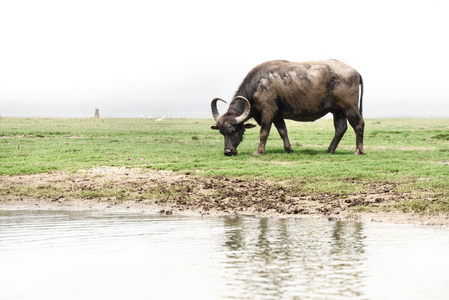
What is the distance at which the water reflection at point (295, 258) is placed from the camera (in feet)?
19.1

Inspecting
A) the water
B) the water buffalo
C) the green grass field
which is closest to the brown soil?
the green grass field

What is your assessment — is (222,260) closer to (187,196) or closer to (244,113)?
(187,196)

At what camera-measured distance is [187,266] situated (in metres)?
6.79

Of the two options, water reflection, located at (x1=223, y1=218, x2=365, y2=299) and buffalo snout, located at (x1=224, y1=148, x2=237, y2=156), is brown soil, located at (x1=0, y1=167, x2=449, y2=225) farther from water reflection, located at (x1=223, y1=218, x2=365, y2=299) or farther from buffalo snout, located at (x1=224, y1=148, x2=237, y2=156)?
buffalo snout, located at (x1=224, y1=148, x2=237, y2=156)

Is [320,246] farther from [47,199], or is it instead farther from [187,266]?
[47,199]

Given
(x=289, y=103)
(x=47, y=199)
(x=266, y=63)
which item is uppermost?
(x=266, y=63)

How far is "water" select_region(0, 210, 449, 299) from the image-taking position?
5.80 metres

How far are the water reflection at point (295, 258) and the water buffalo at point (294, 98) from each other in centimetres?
890

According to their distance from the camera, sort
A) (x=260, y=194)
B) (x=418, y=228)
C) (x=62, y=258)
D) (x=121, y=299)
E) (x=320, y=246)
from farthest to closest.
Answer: (x=260, y=194) < (x=418, y=228) < (x=320, y=246) < (x=62, y=258) < (x=121, y=299)

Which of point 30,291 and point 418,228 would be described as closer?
point 30,291

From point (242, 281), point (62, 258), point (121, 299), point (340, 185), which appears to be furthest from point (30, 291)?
point (340, 185)

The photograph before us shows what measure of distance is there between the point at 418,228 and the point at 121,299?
555 centimetres

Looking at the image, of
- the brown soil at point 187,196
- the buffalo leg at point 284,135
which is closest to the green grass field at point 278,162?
the buffalo leg at point 284,135

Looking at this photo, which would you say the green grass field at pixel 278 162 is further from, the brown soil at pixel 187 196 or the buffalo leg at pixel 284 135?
the brown soil at pixel 187 196
